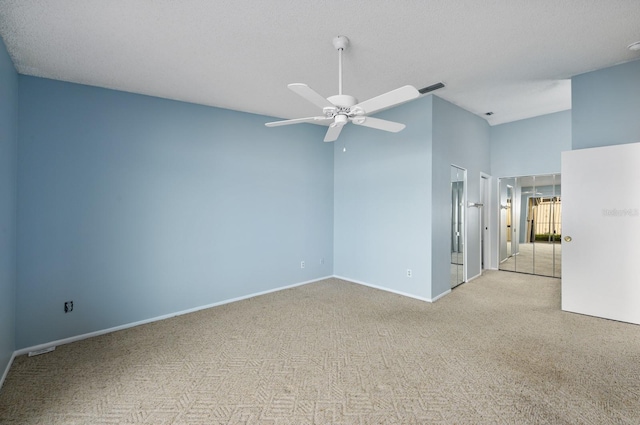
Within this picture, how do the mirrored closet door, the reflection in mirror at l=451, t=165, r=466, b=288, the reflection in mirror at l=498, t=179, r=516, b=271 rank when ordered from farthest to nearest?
the reflection in mirror at l=498, t=179, r=516, b=271, the mirrored closet door, the reflection in mirror at l=451, t=165, r=466, b=288

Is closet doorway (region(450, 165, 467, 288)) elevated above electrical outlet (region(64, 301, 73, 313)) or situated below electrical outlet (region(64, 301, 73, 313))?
above

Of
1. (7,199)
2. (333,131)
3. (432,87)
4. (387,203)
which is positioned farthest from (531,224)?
(7,199)

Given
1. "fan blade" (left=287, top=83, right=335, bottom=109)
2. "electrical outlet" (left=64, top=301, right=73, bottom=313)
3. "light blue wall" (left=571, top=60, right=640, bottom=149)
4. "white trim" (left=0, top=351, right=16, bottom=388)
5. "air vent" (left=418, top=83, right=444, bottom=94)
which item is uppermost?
"air vent" (left=418, top=83, right=444, bottom=94)

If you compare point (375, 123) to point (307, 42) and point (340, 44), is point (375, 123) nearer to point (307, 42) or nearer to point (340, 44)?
point (340, 44)

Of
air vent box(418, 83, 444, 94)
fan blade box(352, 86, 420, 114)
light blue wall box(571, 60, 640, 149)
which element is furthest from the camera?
air vent box(418, 83, 444, 94)

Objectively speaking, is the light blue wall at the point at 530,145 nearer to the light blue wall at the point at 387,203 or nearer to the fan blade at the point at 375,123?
the light blue wall at the point at 387,203

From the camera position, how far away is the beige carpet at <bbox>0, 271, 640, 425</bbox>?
2.01m

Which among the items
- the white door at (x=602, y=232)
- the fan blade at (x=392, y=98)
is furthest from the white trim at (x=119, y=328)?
the white door at (x=602, y=232)

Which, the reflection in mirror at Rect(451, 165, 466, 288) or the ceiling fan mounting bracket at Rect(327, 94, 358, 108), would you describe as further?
the reflection in mirror at Rect(451, 165, 466, 288)

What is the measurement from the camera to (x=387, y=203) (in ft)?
16.0

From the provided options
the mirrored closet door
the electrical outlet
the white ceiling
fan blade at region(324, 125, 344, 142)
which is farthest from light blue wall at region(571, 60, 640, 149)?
the electrical outlet

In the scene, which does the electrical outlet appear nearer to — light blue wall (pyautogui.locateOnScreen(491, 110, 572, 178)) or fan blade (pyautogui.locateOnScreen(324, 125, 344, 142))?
fan blade (pyautogui.locateOnScreen(324, 125, 344, 142))

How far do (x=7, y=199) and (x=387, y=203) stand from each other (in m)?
4.63

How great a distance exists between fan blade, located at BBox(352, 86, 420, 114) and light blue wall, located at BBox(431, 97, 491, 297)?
2217 millimetres
